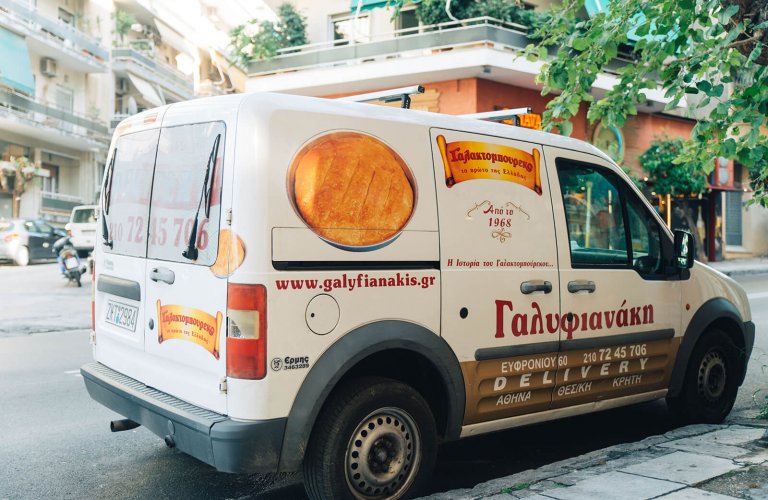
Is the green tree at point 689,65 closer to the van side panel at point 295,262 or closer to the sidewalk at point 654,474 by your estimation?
the sidewalk at point 654,474

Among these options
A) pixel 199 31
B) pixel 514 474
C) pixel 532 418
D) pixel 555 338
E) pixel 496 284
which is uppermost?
pixel 199 31

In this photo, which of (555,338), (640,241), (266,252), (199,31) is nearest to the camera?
(266,252)

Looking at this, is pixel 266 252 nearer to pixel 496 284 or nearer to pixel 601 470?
pixel 496 284

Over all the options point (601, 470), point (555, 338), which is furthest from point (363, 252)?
point (601, 470)

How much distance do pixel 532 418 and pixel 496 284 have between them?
918 mm

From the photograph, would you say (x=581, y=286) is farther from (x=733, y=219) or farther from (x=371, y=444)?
(x=733, y=219)

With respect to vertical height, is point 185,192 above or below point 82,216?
below

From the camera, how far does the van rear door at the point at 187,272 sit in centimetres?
361

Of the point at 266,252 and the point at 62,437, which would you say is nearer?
the point at 266,252

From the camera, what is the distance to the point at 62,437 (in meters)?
5.32

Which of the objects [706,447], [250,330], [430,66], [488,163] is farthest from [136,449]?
[430,66]

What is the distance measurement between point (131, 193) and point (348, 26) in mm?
17907

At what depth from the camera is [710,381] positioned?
5.76 meters

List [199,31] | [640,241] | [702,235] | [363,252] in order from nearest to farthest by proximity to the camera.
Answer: [363,252]
[640,241]
[702,235]
[199,31]
